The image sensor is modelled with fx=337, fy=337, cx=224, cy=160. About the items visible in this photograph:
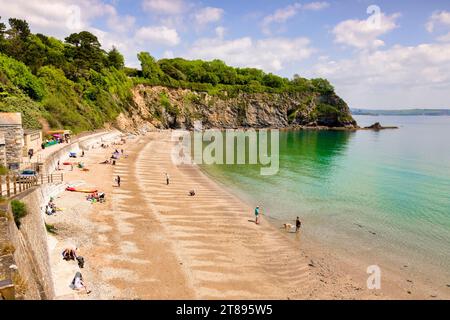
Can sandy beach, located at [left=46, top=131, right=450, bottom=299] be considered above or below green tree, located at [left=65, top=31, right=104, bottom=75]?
below

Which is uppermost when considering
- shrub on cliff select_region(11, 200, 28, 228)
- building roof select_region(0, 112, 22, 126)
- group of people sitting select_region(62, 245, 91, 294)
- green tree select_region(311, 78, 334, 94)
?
green tree select_region(311, 78, 334, 94)

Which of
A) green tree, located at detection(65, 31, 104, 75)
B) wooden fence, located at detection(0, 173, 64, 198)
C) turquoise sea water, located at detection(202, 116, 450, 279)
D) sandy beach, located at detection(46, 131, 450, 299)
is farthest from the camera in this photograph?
green tree, located at detection(65, 31, 104, 75)

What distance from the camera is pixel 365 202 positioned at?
116 ft

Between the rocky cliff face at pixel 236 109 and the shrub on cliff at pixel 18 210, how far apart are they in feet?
274

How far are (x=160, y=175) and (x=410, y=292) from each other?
105ft

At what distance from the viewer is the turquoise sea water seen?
932 inches

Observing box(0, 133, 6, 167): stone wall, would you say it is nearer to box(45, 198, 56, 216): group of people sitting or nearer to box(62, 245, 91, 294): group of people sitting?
box(45, 198, 56, 216): group of people sitting

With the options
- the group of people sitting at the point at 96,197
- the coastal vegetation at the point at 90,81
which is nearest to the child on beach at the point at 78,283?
the group of people sitting at the point at 96,197

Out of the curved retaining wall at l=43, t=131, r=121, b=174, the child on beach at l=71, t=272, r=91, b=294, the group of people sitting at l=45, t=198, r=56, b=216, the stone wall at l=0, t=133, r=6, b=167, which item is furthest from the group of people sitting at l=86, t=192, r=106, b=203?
the child on beach at l=71, t=272, r=91, b=294

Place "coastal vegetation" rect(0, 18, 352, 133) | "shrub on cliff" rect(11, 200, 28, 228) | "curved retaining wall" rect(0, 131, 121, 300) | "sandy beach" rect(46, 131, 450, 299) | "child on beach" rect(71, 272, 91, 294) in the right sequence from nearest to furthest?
"curved retaining wall" rect(0, 131, 121, 300)
"child on beach" rect(71, 272, 91, 294)
"shrub on cliff" rect(11, 200, 28, 228)
"sandy beach" rect(46, 131, 450, 299)
"coastal vegetation" rect(0, 18, 352, 133)

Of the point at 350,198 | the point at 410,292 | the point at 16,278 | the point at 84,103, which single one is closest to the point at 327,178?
the point at 350,198

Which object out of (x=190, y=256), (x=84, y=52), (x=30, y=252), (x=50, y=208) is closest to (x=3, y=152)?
(x=50, y=208)

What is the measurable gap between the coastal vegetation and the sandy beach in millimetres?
28546

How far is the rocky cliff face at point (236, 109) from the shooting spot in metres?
111
